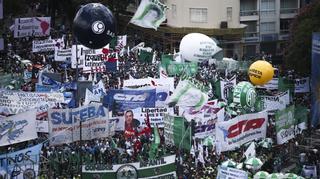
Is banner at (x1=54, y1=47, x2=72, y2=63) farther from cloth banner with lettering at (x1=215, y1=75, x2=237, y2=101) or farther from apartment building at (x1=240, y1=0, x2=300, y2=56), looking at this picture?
apartment building at (x1=240, y1=0, x2=300, y2=56)

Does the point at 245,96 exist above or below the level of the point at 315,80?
below

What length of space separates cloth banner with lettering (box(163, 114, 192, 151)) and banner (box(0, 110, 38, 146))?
14.8ft

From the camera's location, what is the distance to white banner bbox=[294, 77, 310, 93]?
3328cm

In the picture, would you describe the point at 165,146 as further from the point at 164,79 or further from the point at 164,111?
the point at 164,79

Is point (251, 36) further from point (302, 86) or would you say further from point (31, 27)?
point (302, 86)

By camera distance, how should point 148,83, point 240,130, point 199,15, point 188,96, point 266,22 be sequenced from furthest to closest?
point 266,22
point 199,15
point 148,83
point 188,96
point 240,130

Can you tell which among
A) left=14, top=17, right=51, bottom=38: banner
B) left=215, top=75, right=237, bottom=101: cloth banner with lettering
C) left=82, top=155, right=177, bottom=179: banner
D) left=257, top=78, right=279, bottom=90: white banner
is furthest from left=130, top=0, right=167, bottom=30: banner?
left=82, top=155, right=177, bottom=179: banner

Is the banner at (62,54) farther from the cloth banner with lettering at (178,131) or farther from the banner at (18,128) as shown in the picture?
the banner at (18,128)

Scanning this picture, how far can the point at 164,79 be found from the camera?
2950 cm

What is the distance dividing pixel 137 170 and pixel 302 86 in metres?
15.7

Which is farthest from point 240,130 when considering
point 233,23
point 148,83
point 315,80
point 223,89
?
point 233,23

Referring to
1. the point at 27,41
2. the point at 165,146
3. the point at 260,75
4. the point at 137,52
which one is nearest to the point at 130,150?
the point at 165,146

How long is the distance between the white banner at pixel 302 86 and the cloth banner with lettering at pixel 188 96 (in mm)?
9690

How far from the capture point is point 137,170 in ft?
64.5
